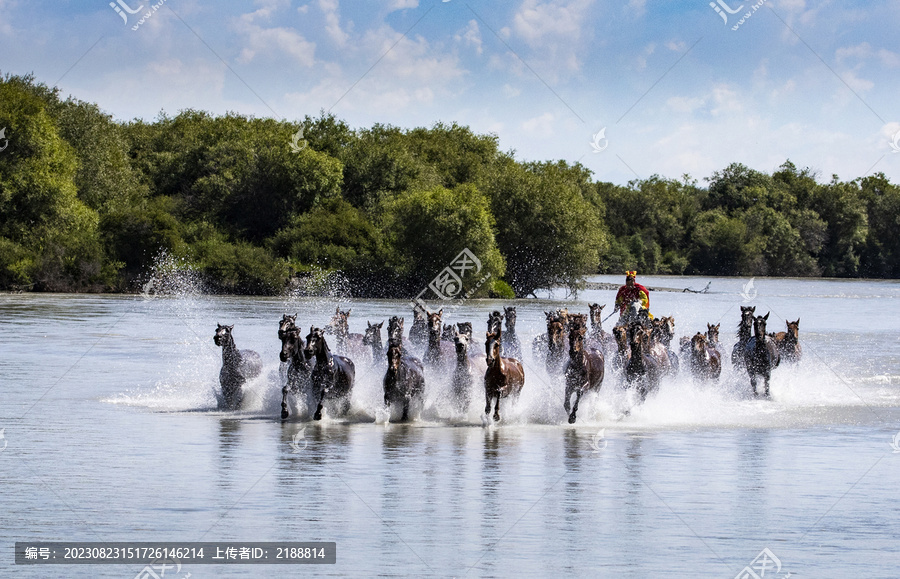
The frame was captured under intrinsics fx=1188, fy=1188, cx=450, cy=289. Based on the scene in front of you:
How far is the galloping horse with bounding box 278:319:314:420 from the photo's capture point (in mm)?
15203

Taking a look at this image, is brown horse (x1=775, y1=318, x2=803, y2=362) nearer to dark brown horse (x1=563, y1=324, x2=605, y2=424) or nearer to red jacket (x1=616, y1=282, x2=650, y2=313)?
red jacket (x1=616, y1=282, x2=650, y2=313)

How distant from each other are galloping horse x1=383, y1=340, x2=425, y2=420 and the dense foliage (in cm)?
3866

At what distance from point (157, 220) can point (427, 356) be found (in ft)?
135

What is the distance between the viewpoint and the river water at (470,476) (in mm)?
9055

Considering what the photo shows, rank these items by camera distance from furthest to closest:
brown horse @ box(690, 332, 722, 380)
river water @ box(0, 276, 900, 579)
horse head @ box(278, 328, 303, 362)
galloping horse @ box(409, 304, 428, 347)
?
galloping horse @ box(409, 304, 428, 347) → brown horse @ box(690, 332, 722, 380) → horse head @ box(278, 328, 303, 362) → river water @ box(0, 276, 900, 579)

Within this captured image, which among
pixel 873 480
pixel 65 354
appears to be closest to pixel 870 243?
pixel 65 354

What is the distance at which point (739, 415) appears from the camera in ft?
59.2

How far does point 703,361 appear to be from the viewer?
19.9m

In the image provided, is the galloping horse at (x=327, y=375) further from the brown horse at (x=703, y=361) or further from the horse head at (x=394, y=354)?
the brown horse at (x=703, y=361)

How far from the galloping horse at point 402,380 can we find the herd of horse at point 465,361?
1cm

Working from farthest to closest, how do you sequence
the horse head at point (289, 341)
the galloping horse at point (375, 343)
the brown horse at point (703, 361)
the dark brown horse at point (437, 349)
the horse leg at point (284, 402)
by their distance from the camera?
the brown horse at point (703, 361)
the galloping horse at point (375, 343)
the dark brown horse at point (437, 349)
the horse leg at point (284, 402)
the horse head at point (289, 341)

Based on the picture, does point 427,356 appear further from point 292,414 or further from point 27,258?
point 27,258

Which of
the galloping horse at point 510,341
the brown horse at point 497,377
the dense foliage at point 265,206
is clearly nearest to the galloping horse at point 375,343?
the galloping horse at point 510,341

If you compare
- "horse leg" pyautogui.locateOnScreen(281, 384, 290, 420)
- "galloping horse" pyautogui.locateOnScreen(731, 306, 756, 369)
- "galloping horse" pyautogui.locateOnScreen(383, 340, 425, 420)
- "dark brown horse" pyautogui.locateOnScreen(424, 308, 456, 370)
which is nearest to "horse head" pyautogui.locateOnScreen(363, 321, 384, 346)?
"dark brown horse" pyautogui.locateOnScreen(424, 308, 456, 370)
